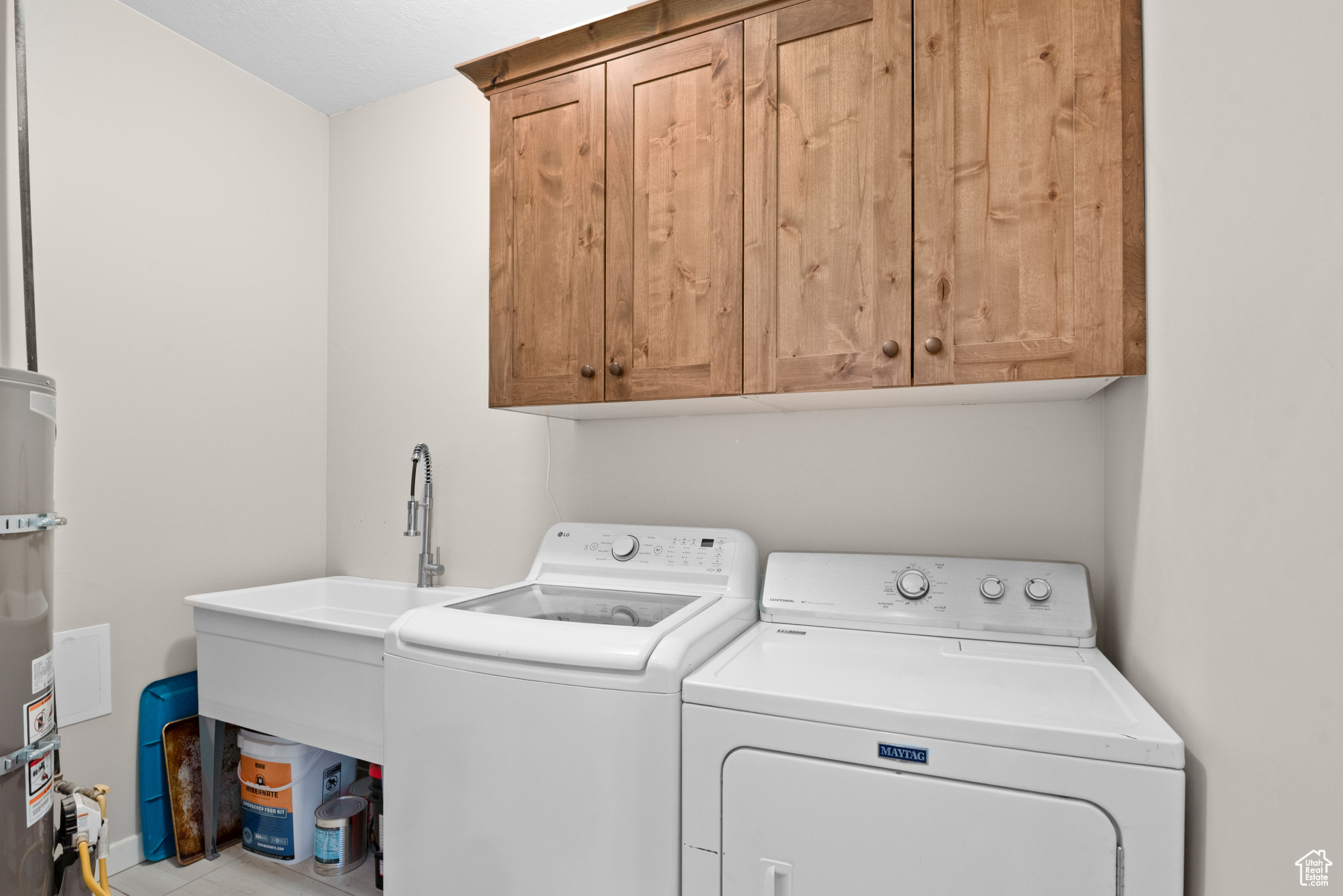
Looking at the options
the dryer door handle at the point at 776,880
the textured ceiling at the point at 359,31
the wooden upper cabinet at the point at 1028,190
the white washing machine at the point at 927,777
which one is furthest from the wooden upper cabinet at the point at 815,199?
the dryer door handle at the point at 776,880

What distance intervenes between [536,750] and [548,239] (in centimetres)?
125

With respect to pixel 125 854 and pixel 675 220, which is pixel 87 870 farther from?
pixel 675 220

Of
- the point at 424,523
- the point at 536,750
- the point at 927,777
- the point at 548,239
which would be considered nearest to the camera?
the point at 927,777

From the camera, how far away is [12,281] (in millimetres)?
1803

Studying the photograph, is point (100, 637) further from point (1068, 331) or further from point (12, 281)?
point (1068, 331)

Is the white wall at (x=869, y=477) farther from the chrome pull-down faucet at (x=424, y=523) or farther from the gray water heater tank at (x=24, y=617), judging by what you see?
the gray water heater tank at (x=24, y=617)

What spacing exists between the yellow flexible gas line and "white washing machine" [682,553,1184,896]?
1.36 m

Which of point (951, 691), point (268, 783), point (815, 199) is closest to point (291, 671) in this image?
point (268, 783)

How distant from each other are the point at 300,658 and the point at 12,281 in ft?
4.22

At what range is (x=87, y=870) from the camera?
1464 mm

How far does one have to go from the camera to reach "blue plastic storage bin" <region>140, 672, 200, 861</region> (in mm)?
2068

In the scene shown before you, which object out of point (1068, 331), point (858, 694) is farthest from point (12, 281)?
point (1068, 331)

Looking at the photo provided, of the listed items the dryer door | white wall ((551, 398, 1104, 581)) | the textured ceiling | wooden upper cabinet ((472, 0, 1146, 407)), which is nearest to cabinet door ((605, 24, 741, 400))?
wooden upper cabinet ((472, 0, 1146, 407))

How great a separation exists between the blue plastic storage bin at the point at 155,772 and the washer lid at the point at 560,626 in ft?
4.22
